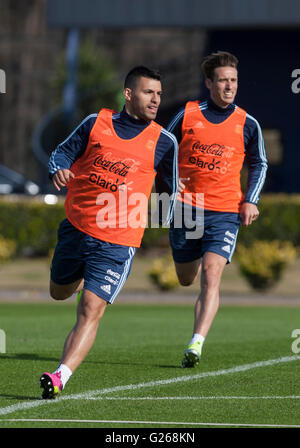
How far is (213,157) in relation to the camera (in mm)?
9703

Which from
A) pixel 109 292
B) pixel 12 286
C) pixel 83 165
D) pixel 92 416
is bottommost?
pixel 12 286

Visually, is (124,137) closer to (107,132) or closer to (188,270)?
(107,132)

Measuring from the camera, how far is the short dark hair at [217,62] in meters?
9.55

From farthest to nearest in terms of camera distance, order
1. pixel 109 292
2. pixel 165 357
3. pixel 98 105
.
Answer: pixel 98 105, pixel 165 357, pixel 109 292

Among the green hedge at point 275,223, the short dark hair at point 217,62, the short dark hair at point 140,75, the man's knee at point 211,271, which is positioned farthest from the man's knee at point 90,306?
the green hedge at point 275,223

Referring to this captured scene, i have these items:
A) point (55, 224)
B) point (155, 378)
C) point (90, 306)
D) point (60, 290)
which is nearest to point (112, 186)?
point (90, 306)

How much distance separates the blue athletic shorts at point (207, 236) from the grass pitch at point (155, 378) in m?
1.02

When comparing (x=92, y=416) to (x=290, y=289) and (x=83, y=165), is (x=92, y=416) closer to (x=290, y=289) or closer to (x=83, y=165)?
(x=83, y=165)

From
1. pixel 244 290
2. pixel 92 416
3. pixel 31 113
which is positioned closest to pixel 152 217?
pixel 92 416

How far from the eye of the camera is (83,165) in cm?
780

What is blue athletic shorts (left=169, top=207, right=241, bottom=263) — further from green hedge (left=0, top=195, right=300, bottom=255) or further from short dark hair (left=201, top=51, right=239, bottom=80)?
green hedge (left=0, top=195, right=300, bottom=255)

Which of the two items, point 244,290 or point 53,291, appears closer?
point 53,291

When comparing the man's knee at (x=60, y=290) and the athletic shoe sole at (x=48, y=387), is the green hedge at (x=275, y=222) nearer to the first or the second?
the man's knee at (x=60, y=290)

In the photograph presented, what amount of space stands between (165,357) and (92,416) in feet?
12.0
